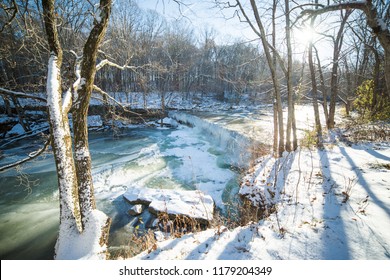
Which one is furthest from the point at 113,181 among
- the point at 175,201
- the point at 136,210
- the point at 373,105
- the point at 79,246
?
the point at 373,105

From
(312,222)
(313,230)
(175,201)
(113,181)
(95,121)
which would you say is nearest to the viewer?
(313,230)

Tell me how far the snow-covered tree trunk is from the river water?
3.01 feet

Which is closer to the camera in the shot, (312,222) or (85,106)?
(312,222)

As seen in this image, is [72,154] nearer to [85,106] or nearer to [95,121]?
[85,106]

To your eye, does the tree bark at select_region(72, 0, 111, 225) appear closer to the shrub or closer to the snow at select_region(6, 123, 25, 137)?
the shrub

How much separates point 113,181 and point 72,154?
20.2 ft

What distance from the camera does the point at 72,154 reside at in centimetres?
354

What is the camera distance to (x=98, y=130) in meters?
19.4

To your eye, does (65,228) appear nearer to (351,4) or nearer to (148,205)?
(148,205)

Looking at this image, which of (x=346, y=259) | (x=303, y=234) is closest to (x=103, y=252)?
(x=303, y=234)

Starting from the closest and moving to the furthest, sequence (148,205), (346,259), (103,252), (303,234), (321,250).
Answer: (346,259) < (321,250) < (303,234) < (103,252) < (148,205)

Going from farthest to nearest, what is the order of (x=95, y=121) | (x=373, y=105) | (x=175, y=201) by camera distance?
(x=95, y=121) → (x=373, y=105) → (x=175, y=201)

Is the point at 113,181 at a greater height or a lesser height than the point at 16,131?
lesser
